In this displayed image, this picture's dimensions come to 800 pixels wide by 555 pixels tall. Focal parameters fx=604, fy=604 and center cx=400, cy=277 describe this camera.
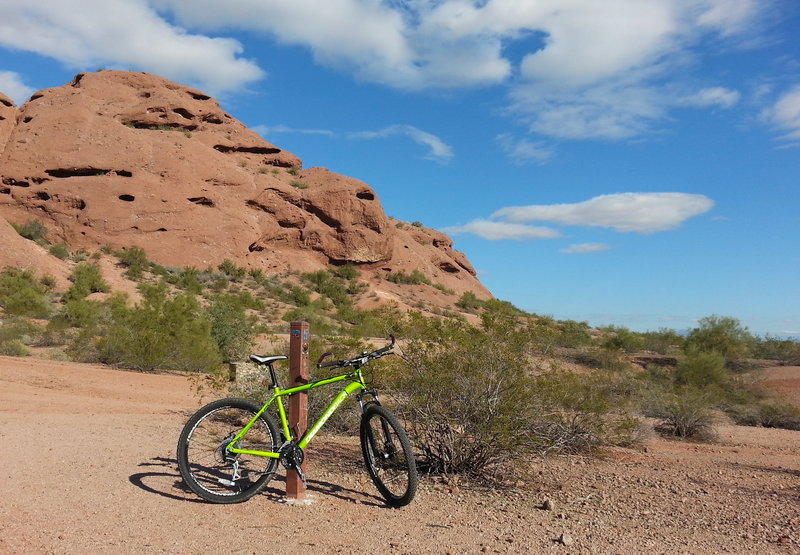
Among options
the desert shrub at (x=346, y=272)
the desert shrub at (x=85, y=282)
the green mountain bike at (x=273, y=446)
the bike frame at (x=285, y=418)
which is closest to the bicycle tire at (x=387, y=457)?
the green mountain bike at (x=273, y=446)

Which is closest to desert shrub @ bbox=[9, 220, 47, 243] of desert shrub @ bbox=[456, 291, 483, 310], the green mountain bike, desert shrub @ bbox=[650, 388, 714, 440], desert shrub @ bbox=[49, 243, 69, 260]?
desert shrub @ bbox=[49, 243, 69, 260]

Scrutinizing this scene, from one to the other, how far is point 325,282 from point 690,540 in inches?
1530

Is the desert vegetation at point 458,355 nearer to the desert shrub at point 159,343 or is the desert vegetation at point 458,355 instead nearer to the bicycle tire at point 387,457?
the desert shrub at point 159,343

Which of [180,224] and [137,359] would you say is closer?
[137,359]

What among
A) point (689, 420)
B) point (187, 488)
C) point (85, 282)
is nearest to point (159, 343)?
point (187, 488)

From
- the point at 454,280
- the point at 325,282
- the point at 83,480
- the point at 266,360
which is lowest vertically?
the point at 83,480

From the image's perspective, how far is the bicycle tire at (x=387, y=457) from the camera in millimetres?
5031

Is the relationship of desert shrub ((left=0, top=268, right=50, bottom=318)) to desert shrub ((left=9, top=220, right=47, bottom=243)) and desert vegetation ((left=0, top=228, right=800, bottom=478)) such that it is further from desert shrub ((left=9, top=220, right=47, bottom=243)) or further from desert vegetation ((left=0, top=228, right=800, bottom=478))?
desert shrub ((left=9, top=220, right=47, bottom=243))

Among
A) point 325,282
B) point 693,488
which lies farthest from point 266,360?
point 325,282

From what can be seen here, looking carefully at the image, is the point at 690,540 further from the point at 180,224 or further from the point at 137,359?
the point at 180,224

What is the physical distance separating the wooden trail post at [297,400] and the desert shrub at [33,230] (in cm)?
3616

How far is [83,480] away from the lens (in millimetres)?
5281

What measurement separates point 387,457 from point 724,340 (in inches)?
Result: 1074

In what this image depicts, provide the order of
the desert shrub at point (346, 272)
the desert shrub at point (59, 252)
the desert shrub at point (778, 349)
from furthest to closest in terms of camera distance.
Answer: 1. the desert shrub at point (346, 272)
2. the desert shrub at point (59, 252)
3. the desert shrub at point (778, 349)
